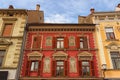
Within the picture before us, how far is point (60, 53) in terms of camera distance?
19594 mm

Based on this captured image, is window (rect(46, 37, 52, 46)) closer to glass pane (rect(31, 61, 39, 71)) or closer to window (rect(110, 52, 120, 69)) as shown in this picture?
glass pane (rect(31, 61, 39, 71))

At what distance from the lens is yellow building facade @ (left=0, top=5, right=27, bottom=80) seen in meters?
17.8

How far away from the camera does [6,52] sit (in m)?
19.0

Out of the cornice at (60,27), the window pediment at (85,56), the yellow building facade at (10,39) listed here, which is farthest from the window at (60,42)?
the yellow building facade at (10,39)

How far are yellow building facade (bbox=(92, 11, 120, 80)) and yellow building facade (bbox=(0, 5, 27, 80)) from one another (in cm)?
910

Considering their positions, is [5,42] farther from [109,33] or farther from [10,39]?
[109,33]

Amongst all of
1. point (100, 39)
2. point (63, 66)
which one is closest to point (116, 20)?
point (100, 39)

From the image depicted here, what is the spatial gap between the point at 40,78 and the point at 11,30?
722 centimetres

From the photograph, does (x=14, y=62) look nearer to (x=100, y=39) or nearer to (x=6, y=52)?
(x=6, y=52)

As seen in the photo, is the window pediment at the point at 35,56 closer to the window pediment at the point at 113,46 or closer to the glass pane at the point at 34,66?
the glass pane at the point at 34,66

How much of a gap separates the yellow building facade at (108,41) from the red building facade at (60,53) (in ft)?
2.43

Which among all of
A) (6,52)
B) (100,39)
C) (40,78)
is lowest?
(40,78)

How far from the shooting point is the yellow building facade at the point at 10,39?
701 inches

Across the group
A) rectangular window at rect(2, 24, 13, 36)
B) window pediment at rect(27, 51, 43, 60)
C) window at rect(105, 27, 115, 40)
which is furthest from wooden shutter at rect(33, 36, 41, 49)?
window at rect(105, 27, 115, 40)
